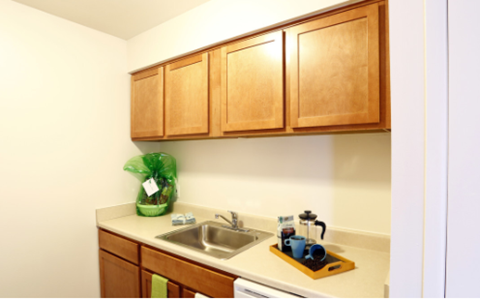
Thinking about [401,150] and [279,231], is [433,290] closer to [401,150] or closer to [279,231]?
[401,150]

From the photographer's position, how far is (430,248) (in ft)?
1.08

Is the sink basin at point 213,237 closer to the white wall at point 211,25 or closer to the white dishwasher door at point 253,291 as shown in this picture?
the white dishwasher door at point 253,291

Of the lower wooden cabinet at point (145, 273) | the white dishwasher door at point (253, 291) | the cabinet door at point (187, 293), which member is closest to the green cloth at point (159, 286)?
the lower wooden cabinet at point (145, 273)

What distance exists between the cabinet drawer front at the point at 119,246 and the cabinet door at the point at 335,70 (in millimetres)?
1396

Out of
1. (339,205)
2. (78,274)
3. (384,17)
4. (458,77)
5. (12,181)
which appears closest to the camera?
(458,77)

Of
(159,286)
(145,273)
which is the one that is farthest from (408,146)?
(145,273)

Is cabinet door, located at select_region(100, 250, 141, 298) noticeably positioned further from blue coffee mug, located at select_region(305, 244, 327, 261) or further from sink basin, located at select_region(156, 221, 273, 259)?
blue coffee mug, located at select_region(305, 244, 327, 261)

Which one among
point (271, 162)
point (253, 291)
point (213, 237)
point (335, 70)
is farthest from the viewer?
point (213, 237)

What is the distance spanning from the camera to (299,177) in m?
1.78

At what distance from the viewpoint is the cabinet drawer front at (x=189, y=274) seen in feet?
4.39

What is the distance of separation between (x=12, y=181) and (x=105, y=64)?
1.15 meters

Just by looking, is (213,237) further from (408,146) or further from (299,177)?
(408,146)

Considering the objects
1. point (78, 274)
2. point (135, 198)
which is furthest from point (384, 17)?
point (78, 274)

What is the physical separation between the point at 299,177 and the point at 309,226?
1.26 feet
